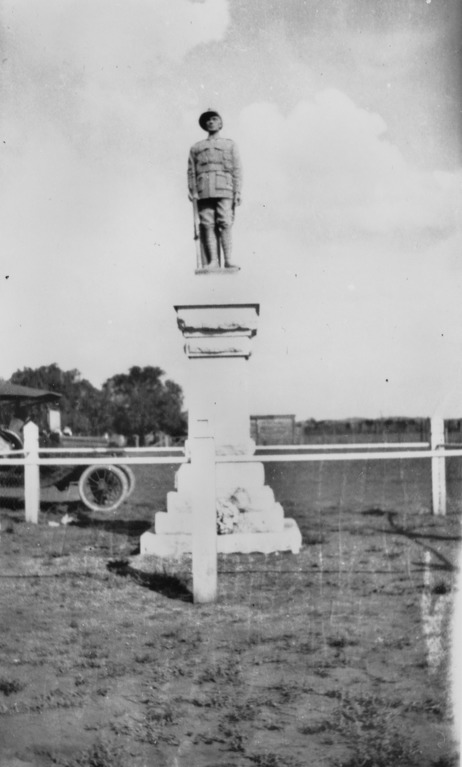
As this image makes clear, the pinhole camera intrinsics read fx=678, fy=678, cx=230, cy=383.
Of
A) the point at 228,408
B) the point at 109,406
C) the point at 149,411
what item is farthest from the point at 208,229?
the point at 109,406

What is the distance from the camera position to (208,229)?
265 inches

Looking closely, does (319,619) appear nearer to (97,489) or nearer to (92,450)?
(92,450)

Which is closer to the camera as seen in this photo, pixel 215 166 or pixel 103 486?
pixel 215 166

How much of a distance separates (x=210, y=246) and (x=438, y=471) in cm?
382

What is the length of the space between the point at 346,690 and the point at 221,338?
3845 millimetres

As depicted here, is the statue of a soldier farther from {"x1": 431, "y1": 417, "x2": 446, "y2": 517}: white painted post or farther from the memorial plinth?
{"x1": 431, "y1": 417, "x2": 446, "y2": 517}: white painted post

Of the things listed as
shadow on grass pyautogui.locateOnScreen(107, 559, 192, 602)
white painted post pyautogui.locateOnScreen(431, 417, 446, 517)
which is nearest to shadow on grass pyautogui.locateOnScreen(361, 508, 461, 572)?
white painted post pyautogui.locateOnScreen(431, 417, 446, 517)

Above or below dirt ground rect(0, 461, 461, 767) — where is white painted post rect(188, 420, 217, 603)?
above

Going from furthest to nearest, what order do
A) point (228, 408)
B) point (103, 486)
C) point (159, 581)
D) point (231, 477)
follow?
1. point (103, 486)
2. point (228, 408)
3. point (231, 477)
4. point (159, 581)

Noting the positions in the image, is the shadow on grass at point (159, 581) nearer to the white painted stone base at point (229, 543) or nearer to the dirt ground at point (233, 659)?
the dirt ground at point (233, 659)

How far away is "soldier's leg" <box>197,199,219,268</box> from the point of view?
6.68 metres

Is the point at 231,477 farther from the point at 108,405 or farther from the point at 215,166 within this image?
the point at 108,405

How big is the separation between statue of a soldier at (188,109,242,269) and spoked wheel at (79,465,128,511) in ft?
12.5

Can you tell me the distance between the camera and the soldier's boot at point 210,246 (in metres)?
6.65
